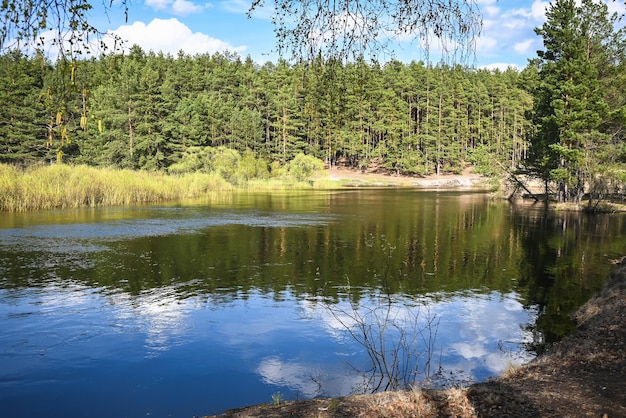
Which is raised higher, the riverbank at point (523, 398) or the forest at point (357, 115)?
the forest at point (357, 115)

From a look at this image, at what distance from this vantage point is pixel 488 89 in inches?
3814

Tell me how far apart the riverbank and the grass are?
27.4 metres

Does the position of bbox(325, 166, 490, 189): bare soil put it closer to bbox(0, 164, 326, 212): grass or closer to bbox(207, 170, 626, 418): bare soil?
bbox(0, 164, 326, 212): grass

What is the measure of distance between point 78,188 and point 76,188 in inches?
4.6

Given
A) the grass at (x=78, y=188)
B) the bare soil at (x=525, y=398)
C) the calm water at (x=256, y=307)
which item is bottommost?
the calm water at (x=256, y=307)

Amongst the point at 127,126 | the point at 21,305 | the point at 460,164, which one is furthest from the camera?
the point at 460,164

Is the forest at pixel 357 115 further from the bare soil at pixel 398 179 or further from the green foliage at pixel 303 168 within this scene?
the green foliage at pixel 303 168

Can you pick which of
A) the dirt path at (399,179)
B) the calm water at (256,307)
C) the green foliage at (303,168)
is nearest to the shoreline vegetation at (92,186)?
the calm water at (256,307)

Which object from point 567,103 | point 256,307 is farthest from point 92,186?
point 567,103

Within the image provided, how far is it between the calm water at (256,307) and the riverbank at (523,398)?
4.40ft

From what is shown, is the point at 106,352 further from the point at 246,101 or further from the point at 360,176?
the point at 246,101

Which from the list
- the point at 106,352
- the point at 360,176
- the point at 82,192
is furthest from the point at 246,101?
the point at 106,352

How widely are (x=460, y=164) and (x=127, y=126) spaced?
56.5 m

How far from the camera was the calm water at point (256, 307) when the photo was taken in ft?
25.3
